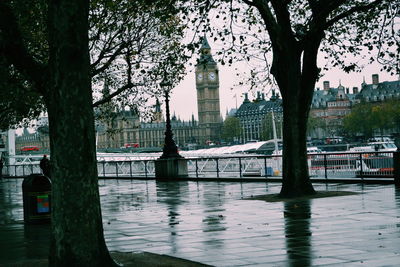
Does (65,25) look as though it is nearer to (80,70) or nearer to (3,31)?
(80,70)

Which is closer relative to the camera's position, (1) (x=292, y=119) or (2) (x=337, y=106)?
(1) (x=292, y=119)

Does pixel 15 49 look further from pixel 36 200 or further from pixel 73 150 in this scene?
pixel 36 200

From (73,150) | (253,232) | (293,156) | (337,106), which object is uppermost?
(337,106)

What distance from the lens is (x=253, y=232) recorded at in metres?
11.5

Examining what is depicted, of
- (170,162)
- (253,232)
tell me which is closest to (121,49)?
(170,162)

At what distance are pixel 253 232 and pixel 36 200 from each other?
252 inches

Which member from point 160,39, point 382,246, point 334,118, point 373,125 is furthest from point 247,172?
point 334,118

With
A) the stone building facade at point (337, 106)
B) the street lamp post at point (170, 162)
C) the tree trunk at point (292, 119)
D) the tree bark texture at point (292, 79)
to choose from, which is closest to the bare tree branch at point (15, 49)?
the tree bark texture at point (292, 79)

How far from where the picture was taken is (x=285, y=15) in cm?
1820

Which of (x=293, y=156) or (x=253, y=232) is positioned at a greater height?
(x=293, y=156)

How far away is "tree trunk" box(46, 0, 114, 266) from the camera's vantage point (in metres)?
7.41

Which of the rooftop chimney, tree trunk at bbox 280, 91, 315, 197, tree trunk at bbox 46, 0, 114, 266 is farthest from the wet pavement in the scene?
the rooftop chimney

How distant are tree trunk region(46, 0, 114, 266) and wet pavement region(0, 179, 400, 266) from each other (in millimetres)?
1738

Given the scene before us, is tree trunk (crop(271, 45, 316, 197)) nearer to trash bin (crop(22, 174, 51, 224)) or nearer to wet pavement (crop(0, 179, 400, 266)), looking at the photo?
wet pavement (crop(0, 179, 400, 266))
